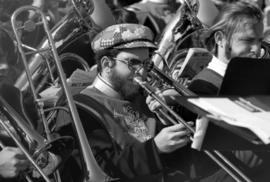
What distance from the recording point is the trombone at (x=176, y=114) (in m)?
3.51

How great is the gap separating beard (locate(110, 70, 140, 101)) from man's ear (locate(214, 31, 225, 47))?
2.04ft

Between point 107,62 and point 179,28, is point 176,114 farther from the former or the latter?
point 179,28

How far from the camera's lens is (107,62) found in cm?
386

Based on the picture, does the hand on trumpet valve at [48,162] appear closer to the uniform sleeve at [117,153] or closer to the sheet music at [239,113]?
the uniform sleeve at [117,153]

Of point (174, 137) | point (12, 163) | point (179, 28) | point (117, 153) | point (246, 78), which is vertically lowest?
point (179, 28)

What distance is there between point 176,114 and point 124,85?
37cm

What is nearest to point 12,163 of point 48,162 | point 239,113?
point 48,162

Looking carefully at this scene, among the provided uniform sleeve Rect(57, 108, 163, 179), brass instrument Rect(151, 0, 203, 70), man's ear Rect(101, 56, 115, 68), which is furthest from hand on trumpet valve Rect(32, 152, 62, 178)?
brass instrument Rect(151, 0, 203, 70)

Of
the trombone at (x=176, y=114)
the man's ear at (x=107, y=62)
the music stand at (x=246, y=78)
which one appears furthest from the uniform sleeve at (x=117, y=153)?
the music stand at (x=246, y=78)

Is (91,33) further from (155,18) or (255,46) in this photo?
(155,18)

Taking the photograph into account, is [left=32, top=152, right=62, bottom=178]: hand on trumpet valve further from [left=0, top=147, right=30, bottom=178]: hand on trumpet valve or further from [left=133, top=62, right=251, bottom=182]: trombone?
[left=133, top=62, right=251, bottom=182]: trombone

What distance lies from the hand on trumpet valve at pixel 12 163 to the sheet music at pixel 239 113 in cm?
84

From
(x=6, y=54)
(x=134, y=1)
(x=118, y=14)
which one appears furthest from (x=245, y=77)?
(x=134, y=1)

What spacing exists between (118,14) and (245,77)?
3041mm
